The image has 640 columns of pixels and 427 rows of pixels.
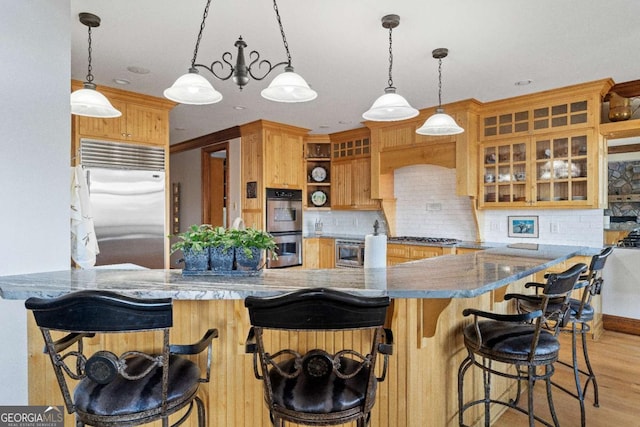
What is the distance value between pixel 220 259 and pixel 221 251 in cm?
4

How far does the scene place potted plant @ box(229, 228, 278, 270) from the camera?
1.74 meters

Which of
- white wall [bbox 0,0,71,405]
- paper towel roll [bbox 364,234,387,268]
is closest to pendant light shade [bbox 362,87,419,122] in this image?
paper towel roll [bbox 364,234,387,268]

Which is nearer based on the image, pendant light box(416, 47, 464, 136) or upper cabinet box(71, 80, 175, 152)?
pendant light box(416, 47, 464, 136)

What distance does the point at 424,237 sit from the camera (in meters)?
5.33

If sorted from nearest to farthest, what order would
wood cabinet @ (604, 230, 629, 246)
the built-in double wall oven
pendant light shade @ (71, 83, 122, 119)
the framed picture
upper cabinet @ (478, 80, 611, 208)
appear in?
pendant light shade @ (71, 83, 122, 119) < upper cabinet @ (478, 80, 611, 208) < wood cabinet @ (604, 230, 629, 246) < the framed picture < the built-in double wall oven

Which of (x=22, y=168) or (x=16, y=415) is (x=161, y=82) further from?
(x=16, y=415)

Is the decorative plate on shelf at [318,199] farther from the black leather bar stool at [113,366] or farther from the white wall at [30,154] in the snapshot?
the black leather bar stool at [113,366]

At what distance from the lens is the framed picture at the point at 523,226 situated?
4.38 metres

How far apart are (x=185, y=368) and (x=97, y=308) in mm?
449

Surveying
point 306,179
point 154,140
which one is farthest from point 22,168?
point 306,179

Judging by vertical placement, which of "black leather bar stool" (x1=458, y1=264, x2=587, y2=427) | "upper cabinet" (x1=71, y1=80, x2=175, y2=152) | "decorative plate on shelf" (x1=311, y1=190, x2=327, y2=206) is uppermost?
"upper cabinet" (x1=71, y1=80, x2=175, y2=152)

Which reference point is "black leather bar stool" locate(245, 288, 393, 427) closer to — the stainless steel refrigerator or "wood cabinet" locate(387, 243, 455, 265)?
the stainless steel refrigerator

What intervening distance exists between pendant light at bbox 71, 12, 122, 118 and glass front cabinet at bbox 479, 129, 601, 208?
403cm

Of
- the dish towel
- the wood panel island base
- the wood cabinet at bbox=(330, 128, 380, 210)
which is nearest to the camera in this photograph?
the wood panel island base
